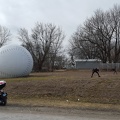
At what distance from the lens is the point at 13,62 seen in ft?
113

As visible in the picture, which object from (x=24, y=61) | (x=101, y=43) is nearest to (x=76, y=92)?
(x=24, y=61)

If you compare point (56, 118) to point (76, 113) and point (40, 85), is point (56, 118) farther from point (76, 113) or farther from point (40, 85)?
point (40, 85)

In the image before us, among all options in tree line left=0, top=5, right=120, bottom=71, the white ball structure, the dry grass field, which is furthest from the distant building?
the dry grass field

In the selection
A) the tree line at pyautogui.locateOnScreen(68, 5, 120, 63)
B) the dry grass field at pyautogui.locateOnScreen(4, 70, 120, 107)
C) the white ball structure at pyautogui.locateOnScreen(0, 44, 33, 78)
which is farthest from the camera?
the tree line at pyautogui.locateOnScreen(68, 5, 120, 63)

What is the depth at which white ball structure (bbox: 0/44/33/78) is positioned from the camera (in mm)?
34438

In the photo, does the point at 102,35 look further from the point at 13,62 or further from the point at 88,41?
the point at 13,62

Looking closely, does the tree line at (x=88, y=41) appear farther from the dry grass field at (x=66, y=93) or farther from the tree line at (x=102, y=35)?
the dry grass field at (x=66, y=93)

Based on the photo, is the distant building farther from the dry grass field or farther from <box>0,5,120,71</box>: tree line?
the dry grass field

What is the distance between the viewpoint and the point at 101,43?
264 ft

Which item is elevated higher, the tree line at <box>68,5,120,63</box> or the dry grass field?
the tree line at <box>68,5,120,63</box>

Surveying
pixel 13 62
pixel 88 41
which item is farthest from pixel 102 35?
pixel 13 62

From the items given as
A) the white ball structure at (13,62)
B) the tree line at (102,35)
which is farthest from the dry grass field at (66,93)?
Answer: the tree line at (102,35)

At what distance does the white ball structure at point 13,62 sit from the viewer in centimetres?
3444

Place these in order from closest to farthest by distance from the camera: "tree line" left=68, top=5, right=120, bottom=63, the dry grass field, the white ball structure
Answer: the dry grass field, the white ball structure, "tree line" left=68, top=5, right=120, bottom=63
